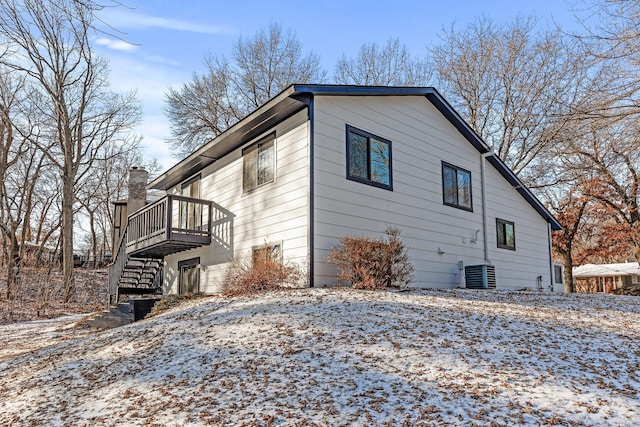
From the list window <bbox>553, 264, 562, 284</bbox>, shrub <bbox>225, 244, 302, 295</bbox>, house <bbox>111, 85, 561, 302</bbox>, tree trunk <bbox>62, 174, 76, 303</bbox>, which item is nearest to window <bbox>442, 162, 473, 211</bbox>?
house <bbox>111, 85, 561, 302</bbox>

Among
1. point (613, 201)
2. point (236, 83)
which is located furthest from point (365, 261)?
point (236, 83)

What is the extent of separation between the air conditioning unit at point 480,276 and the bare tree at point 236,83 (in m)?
17.5

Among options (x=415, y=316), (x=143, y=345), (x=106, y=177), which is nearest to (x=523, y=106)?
(x=415, y=316)

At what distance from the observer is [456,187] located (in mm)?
13352

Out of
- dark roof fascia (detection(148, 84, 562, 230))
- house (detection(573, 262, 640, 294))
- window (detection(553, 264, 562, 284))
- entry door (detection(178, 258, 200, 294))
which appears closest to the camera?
dark roof fascia (detection(148, 84, 562, 230))

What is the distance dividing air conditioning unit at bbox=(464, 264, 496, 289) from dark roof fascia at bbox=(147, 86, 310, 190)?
627 cm

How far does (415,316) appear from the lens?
6.66 m

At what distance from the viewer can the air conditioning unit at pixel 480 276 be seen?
488 inches

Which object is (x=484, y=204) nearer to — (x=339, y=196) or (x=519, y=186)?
(x=519, y=186)

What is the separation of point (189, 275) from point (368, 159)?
6658 mm

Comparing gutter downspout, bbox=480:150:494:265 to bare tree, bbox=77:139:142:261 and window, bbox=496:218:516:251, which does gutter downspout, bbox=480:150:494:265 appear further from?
bare tree, bbox=77:139:142:261

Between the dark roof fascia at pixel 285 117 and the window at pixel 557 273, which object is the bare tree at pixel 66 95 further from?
the window at pixel 557 273

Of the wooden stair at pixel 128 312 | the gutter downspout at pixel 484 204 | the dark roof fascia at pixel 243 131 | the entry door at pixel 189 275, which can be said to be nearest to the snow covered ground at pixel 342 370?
the wooden stair at pixel 128 312

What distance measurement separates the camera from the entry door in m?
13.6
